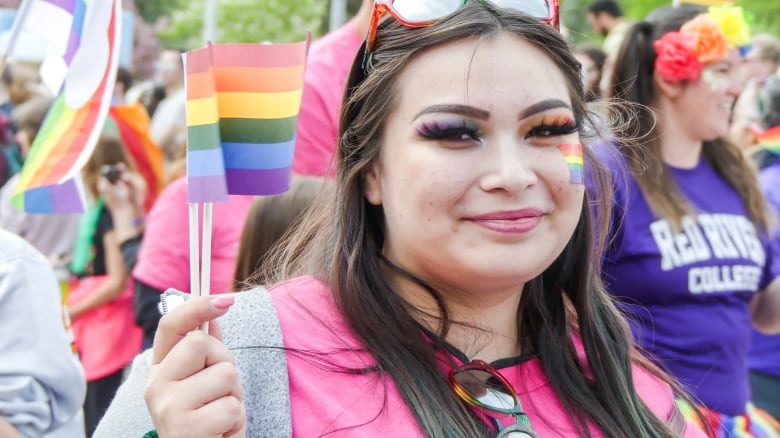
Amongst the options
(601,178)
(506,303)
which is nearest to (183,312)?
(506,303)

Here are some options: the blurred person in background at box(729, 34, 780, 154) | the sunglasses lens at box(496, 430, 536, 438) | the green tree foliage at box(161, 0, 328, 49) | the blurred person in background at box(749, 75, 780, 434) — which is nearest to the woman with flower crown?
the blurred person in background at box(749, 75, 780, 434)

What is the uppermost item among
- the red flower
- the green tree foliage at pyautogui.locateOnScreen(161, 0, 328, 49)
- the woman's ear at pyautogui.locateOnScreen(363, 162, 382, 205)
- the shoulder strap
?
the woman's ear at pyautogui.locateOnScreen(363, 162, 382, 205)

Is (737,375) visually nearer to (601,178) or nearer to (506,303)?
(601,178)

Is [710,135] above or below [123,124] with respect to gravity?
above

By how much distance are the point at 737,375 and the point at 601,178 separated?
4.33ft

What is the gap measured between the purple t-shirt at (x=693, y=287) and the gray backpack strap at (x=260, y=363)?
160cm

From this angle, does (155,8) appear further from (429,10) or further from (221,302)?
(221,302)

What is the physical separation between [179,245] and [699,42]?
1.90 metres

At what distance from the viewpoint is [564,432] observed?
1.82 metres

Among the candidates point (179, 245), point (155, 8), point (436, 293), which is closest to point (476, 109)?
point (436, 293)

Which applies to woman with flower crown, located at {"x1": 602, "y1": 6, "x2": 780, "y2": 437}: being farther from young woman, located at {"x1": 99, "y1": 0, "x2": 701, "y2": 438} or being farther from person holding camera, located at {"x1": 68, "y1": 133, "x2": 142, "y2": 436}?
person holding camera, located at {"x1": 68, "y1": 133, "x2": 142, "y2": 436}

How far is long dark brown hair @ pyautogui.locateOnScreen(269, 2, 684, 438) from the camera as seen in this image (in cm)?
176

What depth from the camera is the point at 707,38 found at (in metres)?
3.45

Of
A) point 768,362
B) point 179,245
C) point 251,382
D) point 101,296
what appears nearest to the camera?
point 251,382
